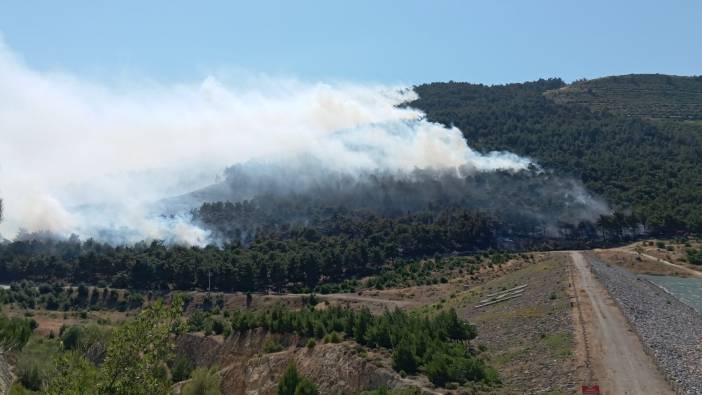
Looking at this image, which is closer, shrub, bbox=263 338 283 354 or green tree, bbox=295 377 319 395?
green tree, bbox=295 377 319 395

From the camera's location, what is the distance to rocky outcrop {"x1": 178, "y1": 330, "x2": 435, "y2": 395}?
45.2 meters

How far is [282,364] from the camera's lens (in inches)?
2172

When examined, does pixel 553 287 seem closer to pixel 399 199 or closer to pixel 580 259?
pixel 580 259

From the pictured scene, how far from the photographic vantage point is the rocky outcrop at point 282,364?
45.2 m

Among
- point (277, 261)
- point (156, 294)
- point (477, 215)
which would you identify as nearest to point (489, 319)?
point (277, 261)

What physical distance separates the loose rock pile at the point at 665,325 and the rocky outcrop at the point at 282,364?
16211mm

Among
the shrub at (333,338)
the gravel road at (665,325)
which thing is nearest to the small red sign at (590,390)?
the gravel road at (665,325)

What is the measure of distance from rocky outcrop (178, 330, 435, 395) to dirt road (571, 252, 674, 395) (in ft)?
35.7

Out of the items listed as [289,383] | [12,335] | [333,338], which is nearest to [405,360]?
[289,383]

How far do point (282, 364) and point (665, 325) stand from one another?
112 ft

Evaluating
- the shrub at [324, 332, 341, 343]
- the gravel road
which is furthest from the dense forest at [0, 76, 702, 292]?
the shrub at [324, 332, 341, 343]

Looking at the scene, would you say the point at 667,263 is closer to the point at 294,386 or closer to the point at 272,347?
the point at 272,347

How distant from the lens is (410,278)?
378 ft

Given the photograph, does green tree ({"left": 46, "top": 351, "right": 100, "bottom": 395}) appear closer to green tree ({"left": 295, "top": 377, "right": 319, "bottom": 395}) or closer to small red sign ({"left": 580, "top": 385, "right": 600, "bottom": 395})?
green tree ({"left": 295, "top": 377, "right": 319, "bottom": 395})
